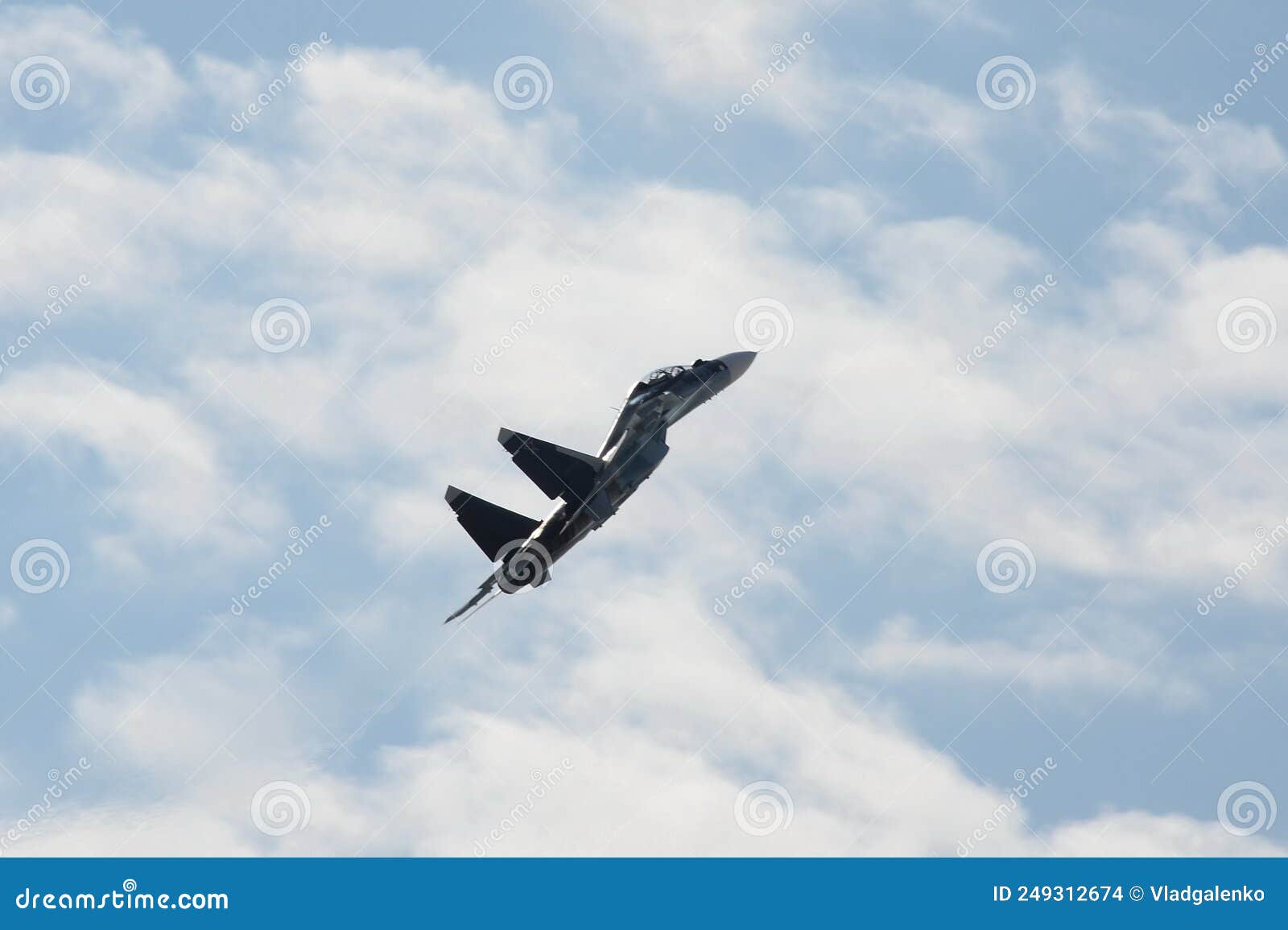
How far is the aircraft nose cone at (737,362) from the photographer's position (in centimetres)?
9194

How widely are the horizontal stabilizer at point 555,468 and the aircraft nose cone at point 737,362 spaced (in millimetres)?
13711

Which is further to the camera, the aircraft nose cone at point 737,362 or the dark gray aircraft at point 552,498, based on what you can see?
the aircraft nose cone at point 737,362

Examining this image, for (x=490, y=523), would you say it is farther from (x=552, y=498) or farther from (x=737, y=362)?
(x=737, y=362)

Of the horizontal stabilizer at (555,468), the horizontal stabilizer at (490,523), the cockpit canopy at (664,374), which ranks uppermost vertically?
the cockpit canopy at (664,374)

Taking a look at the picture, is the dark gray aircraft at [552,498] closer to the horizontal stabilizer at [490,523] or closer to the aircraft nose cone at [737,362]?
the horizontal stabilizer at [490,523]

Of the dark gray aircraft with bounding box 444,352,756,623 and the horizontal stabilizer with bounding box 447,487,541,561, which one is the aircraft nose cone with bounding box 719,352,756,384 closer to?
the dark gray aircraft with bounding box 444,352,756,623

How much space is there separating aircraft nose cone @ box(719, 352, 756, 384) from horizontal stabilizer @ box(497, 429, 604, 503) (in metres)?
13.7

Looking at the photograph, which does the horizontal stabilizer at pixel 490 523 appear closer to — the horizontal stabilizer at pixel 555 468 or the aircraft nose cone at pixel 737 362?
the horizontal stabilizer at pixel 555 468

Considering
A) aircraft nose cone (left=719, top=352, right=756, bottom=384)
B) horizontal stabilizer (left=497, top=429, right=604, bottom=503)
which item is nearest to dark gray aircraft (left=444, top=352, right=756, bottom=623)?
horizontal stabilizer (left=497, top=429, right=604, bottom=503)

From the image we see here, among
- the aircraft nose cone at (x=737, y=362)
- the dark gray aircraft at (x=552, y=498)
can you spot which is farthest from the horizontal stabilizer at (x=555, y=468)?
the aircraft nose cone at (x=737, y=362)

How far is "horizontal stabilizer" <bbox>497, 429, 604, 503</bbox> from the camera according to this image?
272 feet

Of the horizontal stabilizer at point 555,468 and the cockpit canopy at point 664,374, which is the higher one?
the cockpit canopy at point 664,374
